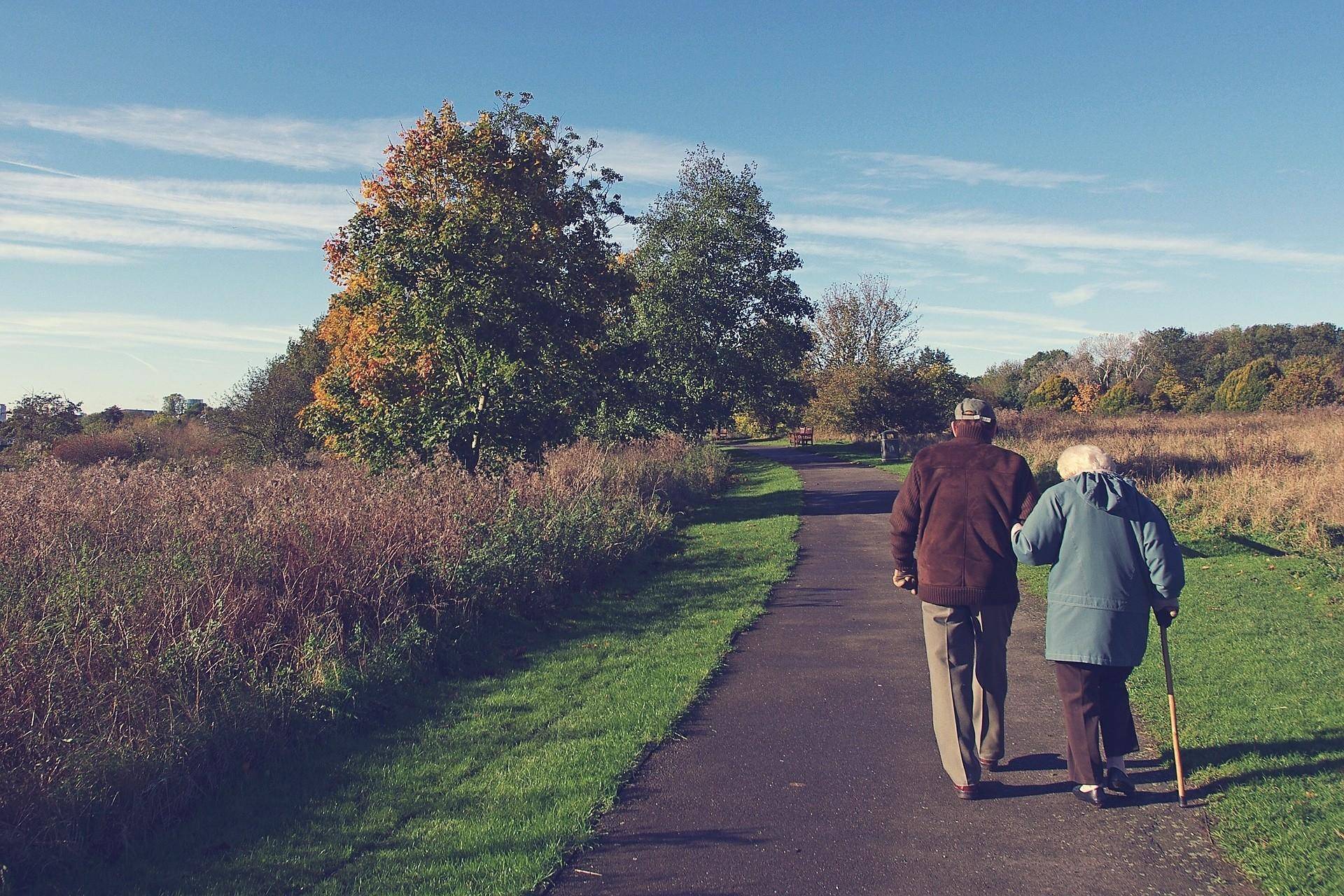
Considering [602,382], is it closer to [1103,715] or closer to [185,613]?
[185,613]

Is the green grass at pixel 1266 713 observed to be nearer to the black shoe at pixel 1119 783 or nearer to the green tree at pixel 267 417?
the black shoe at pixel 1119 783

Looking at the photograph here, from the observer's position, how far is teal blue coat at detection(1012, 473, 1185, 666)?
4535 millimetres

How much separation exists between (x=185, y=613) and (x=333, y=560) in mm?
1886

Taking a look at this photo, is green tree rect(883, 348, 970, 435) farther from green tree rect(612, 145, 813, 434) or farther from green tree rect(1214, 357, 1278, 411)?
green tree rect(1214, 357, 1278, 411)

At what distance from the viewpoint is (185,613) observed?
6.13 metres

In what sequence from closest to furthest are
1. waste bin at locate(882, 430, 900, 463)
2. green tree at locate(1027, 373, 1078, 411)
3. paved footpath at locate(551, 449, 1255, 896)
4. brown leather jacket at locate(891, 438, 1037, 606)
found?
paved footpath at locate(551, 449, 1255, 896) → brown leather jacket at locate(891, 438, 1037, 606) → waste bin at locate(882, 430, 900, 463) → green tree at locate(1027, 373, 1078, 411)

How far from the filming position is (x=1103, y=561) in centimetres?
456

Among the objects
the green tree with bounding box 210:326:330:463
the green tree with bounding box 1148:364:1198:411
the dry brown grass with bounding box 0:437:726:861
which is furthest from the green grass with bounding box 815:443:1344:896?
the green tree with bounding box 1148:364:1198:411

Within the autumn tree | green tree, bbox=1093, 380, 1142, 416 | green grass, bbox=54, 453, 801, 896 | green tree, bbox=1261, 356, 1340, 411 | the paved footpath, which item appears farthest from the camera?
green tree, bbox=1093, 380, 1142, 416

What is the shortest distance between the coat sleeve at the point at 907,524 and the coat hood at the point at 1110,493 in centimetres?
83

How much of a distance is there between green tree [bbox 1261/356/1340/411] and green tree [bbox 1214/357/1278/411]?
780 mm

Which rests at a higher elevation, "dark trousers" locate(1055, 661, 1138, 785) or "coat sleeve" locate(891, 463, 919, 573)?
"coat sleeve" locate(891, 463, 919, 573)

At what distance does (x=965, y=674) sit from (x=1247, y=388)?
54643 mm

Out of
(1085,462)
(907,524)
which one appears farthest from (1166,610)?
(907,524)
